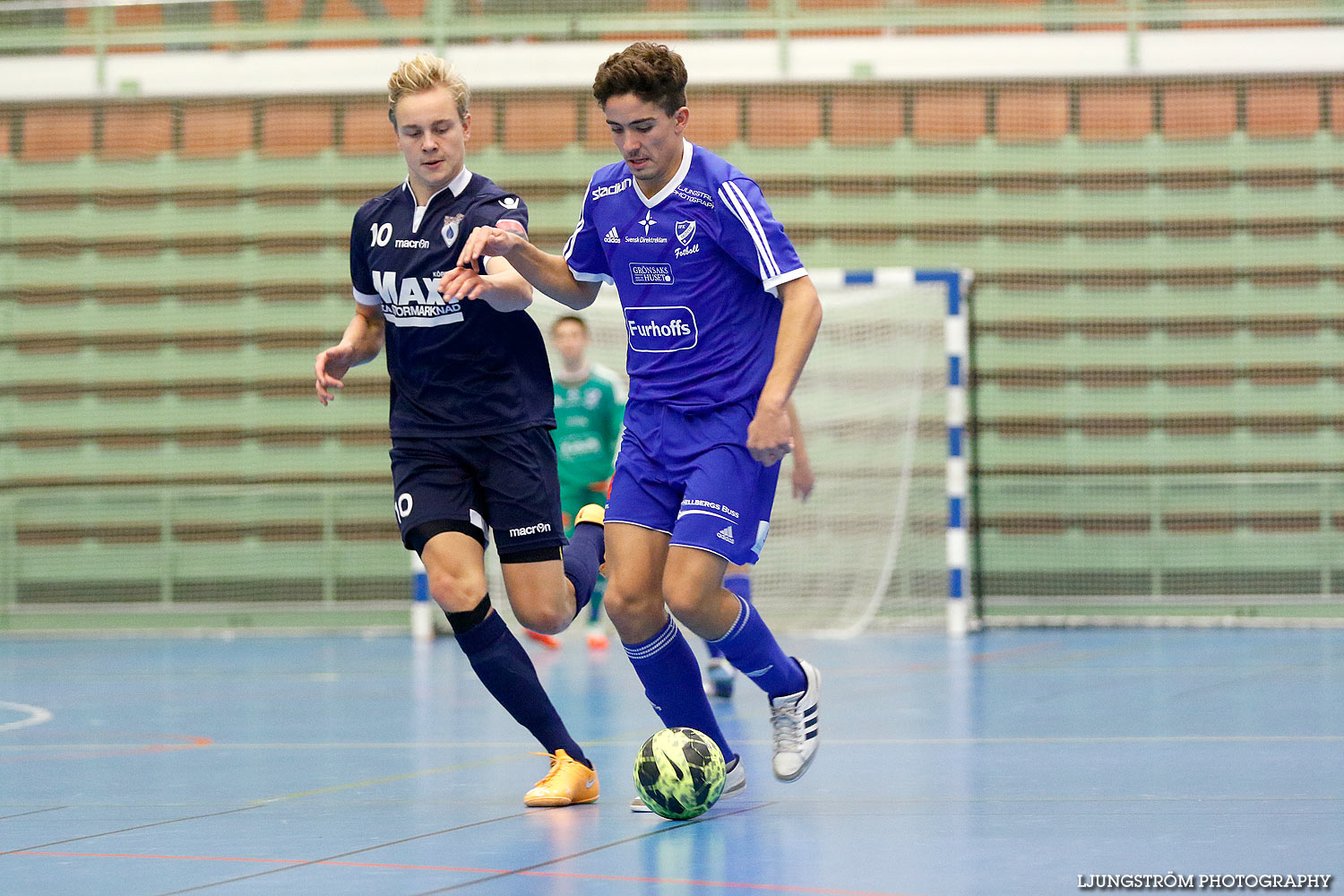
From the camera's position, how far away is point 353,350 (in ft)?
14.4

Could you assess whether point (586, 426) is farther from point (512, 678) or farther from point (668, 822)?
point (668, 822)

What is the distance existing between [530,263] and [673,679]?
3.74ft

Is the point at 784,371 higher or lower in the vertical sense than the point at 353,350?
lower

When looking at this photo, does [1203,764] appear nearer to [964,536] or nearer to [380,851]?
[380,851]

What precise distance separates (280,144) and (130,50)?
4.73ft

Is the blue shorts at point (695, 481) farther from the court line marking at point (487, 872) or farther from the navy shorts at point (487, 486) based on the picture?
the court line marking at point (487, 872)

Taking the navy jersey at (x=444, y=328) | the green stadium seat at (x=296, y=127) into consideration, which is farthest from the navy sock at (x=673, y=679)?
the green stadium seat at (x=296, y=127)

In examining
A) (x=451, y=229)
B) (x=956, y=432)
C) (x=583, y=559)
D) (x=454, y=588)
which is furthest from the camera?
(x=956, y=432)

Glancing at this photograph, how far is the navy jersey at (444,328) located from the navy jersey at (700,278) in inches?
15.4

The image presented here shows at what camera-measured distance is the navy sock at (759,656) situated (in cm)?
396

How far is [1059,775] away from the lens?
4391mm

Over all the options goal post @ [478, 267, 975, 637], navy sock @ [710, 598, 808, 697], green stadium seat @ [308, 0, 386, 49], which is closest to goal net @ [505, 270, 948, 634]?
goal post @ [478, 267, 975, 637]

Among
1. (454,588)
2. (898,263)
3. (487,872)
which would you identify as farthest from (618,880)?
(898,263)

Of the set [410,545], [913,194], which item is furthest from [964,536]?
[410,545]
